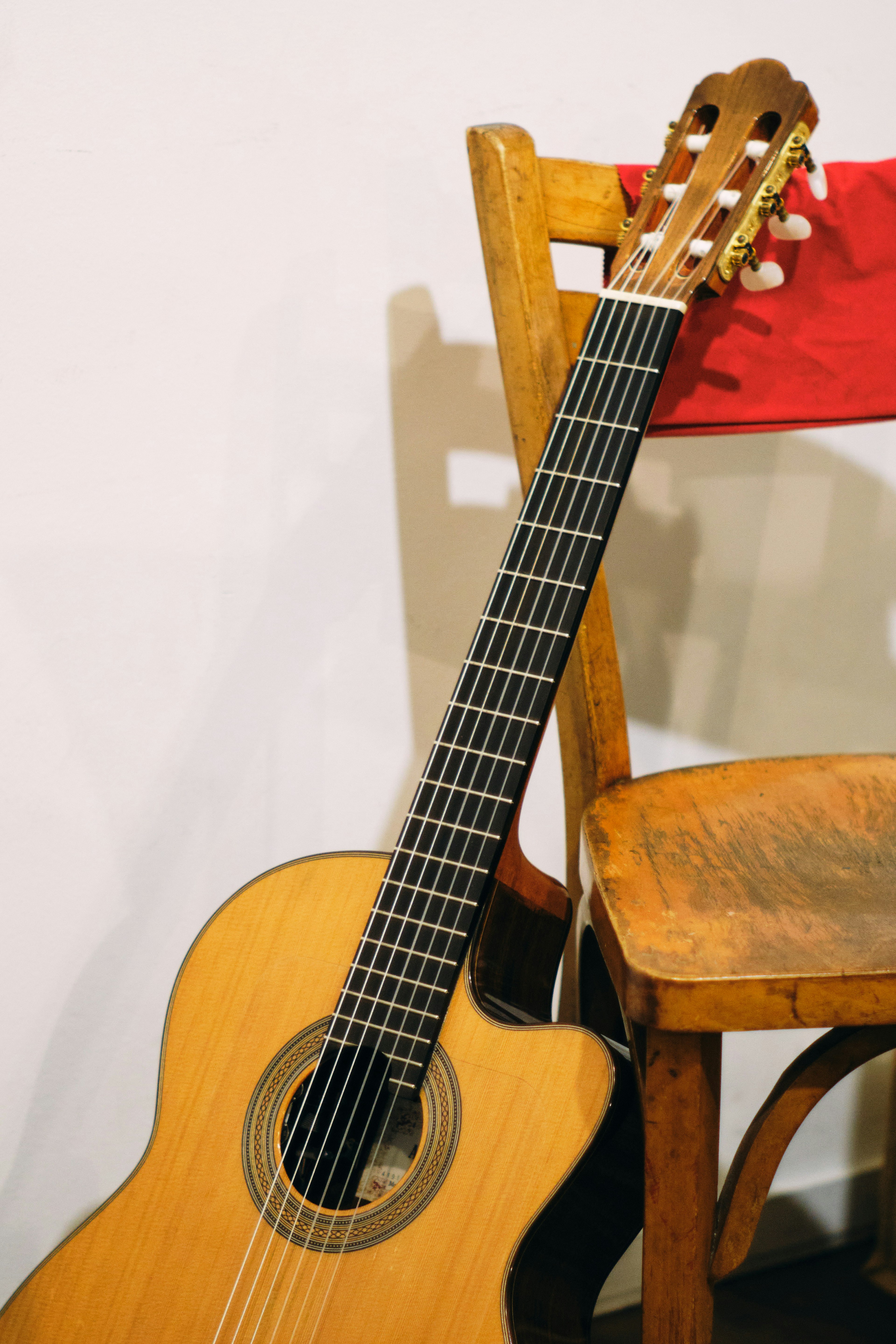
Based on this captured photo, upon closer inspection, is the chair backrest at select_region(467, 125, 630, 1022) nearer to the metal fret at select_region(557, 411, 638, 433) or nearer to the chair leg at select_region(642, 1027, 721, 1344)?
the metal fret at select_region(557, 411, 638, 433)

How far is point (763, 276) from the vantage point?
660 mm

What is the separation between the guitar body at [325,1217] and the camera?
52 cm

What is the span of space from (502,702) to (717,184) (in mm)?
394

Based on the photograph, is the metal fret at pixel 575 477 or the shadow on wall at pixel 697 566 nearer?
the metal fret at pixel 575 477

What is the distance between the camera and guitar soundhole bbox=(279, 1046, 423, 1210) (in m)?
0.55

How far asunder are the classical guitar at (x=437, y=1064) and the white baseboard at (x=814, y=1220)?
657 millimetres

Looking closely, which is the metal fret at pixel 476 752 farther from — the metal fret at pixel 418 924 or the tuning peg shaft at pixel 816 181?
the tuning peg shaft at pixel 816 181

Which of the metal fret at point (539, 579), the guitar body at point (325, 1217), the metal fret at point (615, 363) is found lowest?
the guitar body at point (325, 1217)

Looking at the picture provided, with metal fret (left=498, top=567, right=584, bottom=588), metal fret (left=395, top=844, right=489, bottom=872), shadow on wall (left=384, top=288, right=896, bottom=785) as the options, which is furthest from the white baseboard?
metal fret (left=498, top=567, right=584, bottom=588)

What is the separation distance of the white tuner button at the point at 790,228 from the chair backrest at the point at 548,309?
110 mm

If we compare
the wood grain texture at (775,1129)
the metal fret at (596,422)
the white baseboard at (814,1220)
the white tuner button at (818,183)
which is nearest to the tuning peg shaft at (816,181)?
the white tuner button at (818,183)

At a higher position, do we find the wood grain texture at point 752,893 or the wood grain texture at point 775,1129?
the wood grain texture at point 752,893

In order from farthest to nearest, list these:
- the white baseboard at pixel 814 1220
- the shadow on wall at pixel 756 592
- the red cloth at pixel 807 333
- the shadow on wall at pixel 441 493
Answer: the white baseboard at pixel 814 1220
the shadow on wall at pixel 756 592
the shadow on wall at pixel 441 493
the red cloth at pixel 807 333

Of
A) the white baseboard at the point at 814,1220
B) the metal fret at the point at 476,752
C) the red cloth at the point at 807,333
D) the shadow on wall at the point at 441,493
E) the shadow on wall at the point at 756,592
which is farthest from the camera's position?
the white baseboard at the point at 814,1220
